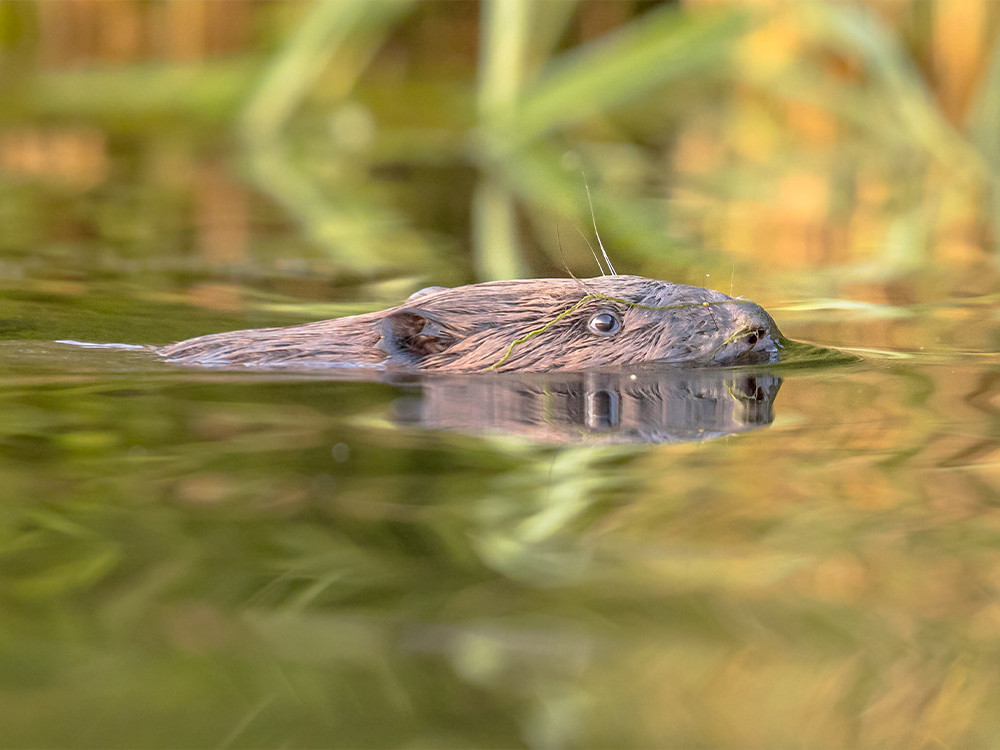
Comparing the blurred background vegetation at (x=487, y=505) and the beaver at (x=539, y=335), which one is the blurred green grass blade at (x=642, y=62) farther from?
the beaver at (x=539, y=335)

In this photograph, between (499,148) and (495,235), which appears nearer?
(495,235)

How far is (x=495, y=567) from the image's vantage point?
242 cm

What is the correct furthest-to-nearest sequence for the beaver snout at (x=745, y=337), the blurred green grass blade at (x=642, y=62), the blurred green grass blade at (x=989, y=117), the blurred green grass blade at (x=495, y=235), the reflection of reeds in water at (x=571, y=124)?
the blurred green grass blade at (x=989, y=117) < the blurred green grass blade at (x=642, y=62) < the reflection of reeds in water at (x=571, y=124) < the blurred green grass blade at (x=495, y=235) < the beaver snout at (x=745, y=337)

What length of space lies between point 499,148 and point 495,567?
338 inches

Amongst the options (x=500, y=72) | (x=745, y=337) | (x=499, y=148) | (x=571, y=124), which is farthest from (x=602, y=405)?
(x=571, y=124)

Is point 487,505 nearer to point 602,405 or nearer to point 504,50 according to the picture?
point 602,405

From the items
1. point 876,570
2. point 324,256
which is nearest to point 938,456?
point 876,570

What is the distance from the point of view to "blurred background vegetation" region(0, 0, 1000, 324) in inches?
258

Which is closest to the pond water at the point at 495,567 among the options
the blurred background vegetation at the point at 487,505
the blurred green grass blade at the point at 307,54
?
the blurred background vegetation at the point at 487,505

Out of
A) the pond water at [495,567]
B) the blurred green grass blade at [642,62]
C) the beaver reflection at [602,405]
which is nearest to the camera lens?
the pond water at [495,567]

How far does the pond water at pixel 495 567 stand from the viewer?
190cm

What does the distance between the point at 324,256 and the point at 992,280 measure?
3.06 m

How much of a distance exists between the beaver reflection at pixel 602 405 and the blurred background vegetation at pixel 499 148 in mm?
565

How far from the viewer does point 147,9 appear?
1303cm
